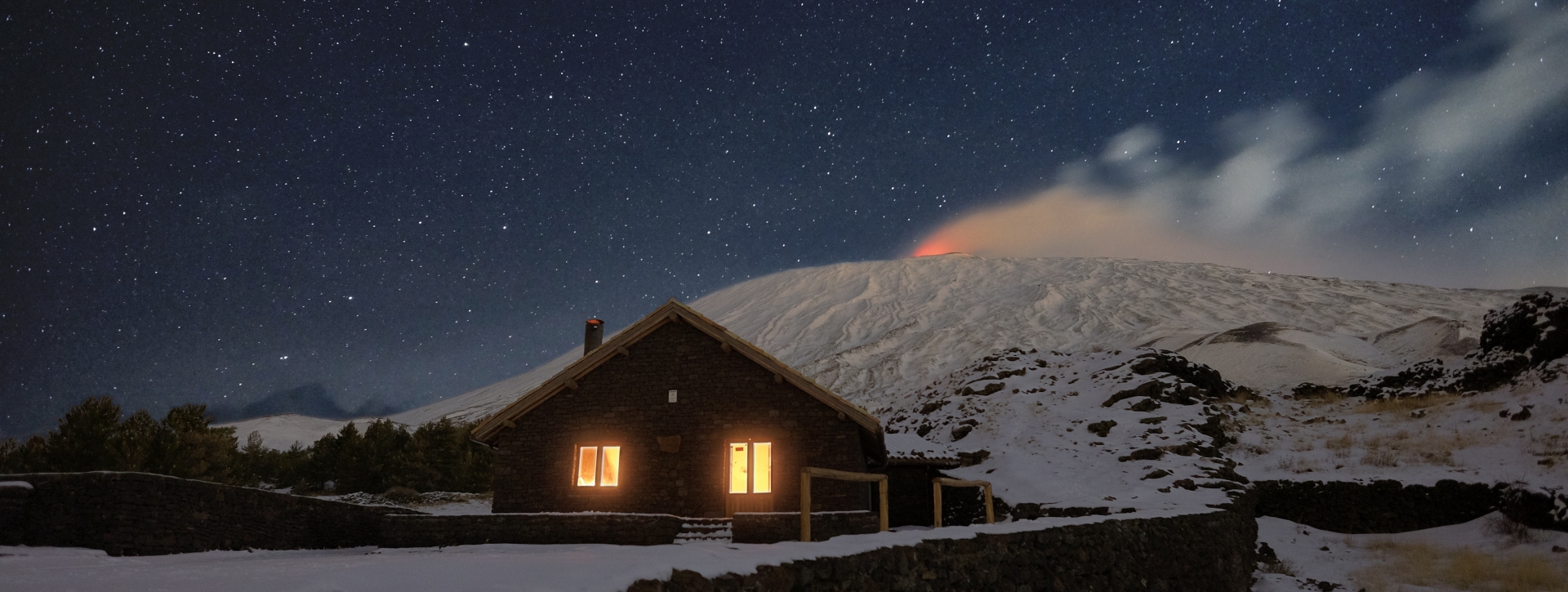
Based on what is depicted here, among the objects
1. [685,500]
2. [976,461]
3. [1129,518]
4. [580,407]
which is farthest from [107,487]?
[976,461]

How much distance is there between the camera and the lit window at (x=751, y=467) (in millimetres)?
19750

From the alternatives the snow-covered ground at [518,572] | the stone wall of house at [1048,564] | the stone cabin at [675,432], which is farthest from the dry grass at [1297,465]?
the snow-covered ground at [518,572]

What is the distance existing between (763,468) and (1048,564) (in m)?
11.3

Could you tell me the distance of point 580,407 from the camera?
21000 mm

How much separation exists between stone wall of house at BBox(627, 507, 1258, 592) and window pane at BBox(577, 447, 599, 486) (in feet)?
43.5

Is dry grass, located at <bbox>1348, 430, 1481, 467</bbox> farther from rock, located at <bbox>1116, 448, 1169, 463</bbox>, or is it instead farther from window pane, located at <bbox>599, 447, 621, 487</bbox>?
window pane, located at <bbox>599, 447, 621, 487</bbox>

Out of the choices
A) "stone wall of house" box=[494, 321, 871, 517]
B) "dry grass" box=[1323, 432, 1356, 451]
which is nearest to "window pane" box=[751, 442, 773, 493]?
"stone wall of house" box=[494, 321, 871, 517]

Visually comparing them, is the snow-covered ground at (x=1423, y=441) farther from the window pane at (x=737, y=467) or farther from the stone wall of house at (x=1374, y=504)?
the window pane at (x=737, y=467)

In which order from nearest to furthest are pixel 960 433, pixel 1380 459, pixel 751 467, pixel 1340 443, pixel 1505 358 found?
pixel 751 467 → pixel 1380 459 → pixel 1340 443 → pixel 1505 358 → pixel 960 433

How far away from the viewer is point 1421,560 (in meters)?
17.5

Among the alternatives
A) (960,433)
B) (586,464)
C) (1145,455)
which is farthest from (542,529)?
(960,433)

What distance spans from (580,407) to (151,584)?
1645 cm

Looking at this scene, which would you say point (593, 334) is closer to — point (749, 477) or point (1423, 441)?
point (749, 477)

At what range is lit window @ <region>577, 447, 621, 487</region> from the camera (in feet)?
66.5
